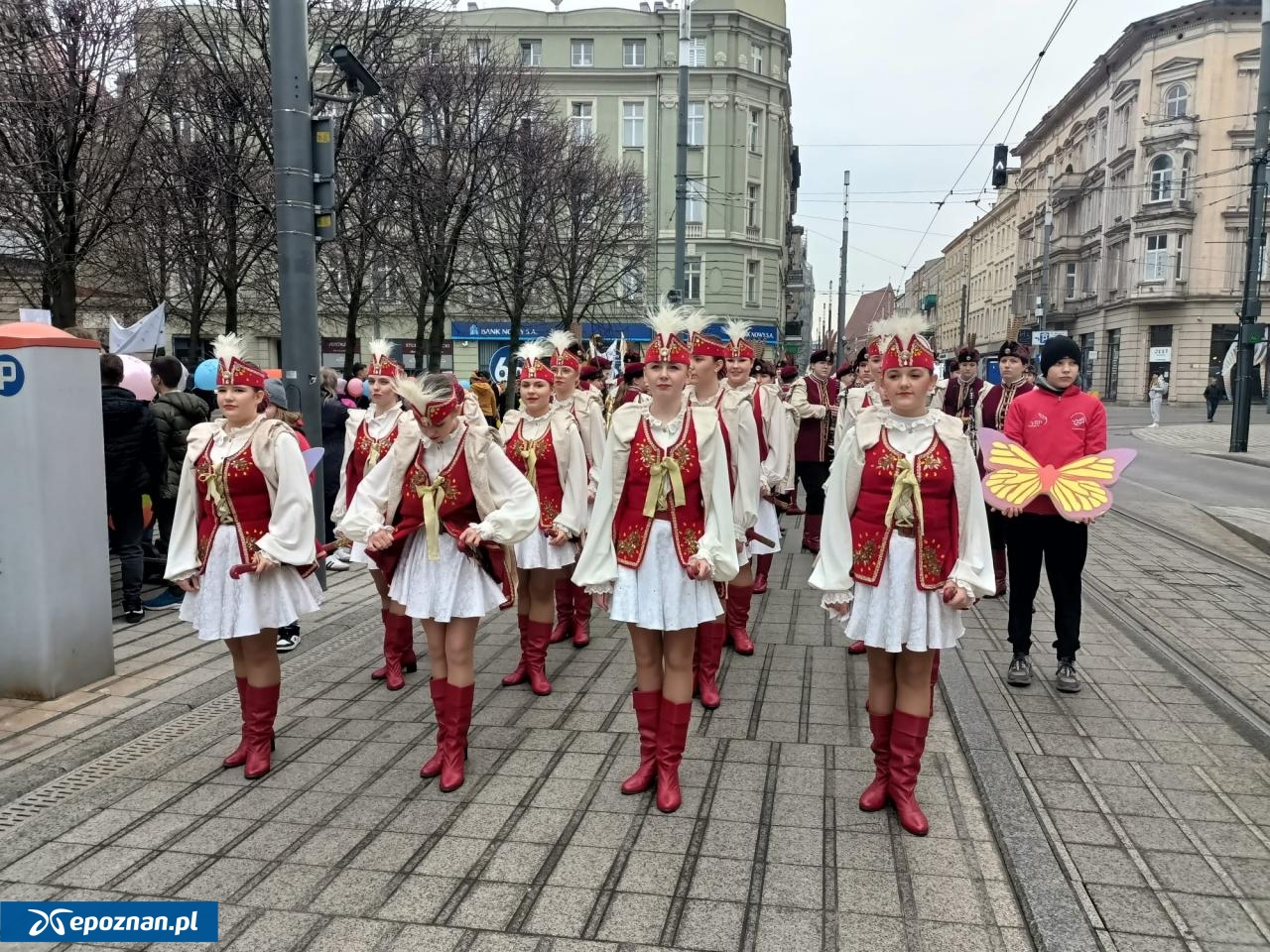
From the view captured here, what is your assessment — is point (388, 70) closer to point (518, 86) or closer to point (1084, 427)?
point (518, 86)

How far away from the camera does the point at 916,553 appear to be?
409cm

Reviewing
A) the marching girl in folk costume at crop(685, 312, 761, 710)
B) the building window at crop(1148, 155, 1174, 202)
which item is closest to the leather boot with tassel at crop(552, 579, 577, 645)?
the marching girl in folk costume at crop(685, 312, 761, 710)

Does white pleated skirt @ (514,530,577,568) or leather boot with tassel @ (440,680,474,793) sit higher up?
white pleated skirt @ (514,530,577,568)

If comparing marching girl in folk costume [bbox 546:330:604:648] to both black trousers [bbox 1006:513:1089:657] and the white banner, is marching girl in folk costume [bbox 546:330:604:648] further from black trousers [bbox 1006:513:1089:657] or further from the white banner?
the white banner

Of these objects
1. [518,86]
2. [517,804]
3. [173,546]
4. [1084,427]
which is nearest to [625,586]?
[517,804]

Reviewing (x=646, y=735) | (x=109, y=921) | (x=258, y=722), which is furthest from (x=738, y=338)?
(x=109, y=921)

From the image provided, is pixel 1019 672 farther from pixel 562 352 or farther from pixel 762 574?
pixel 562 352

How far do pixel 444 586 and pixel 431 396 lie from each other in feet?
3.17

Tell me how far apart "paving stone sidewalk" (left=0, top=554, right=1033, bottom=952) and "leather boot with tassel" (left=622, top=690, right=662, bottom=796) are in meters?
0.08

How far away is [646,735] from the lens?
4.46 m

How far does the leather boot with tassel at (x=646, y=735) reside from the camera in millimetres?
4444

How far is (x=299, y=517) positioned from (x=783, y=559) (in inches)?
276

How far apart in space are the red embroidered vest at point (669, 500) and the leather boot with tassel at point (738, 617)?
97.5 inches

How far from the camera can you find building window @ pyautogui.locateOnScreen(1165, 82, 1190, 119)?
46.5m
